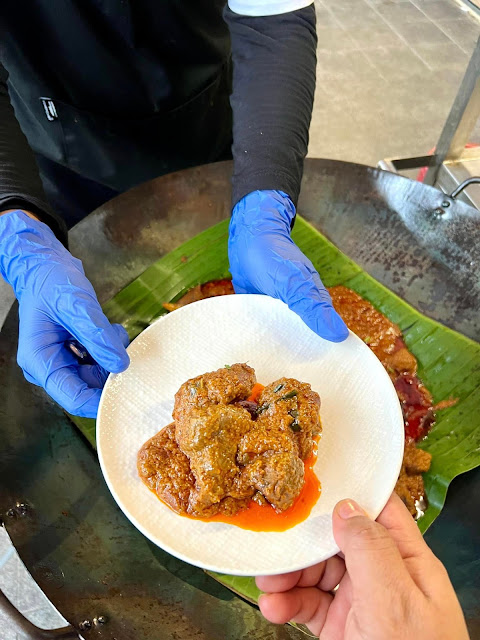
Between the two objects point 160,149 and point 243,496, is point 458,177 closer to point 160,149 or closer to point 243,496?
point 160,149

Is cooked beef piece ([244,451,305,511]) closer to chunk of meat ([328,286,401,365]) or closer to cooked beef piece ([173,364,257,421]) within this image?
cooked beef piece ([173,364,257,421])

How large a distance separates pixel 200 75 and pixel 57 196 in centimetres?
120

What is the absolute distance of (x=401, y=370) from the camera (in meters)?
2.33

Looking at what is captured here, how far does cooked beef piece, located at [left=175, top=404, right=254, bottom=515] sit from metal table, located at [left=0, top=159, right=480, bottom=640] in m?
0.53

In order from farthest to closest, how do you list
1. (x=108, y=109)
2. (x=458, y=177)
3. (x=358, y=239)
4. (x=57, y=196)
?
(x=458, y=177) < (x=57, y=196) < (x=358, y=239) < (x=108, y=109)

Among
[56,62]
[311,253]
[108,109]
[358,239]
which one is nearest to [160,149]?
[108,109]

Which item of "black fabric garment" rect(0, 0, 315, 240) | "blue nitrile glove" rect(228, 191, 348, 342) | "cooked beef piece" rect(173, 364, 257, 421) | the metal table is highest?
"black fabric garment" rect(0, 0, 315, 240)

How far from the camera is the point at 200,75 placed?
2523 millimetres

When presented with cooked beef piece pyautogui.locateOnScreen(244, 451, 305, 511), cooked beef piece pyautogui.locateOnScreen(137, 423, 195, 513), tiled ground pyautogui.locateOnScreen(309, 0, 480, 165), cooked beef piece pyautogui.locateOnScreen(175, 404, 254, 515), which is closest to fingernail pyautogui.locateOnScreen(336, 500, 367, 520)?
cooked beef piece pyautogui.locateOnScreen(244, 451, 305, 511)

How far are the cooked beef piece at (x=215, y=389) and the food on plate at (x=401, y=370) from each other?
0.86m

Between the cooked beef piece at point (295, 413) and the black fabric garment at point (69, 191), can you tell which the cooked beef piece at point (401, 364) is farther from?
the black fabric garment at point (69, 191)

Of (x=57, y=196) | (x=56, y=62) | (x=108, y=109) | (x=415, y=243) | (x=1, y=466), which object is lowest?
(x=1, y=466)

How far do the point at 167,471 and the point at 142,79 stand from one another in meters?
1.95

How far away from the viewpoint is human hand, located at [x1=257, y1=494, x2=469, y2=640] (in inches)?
46.8
